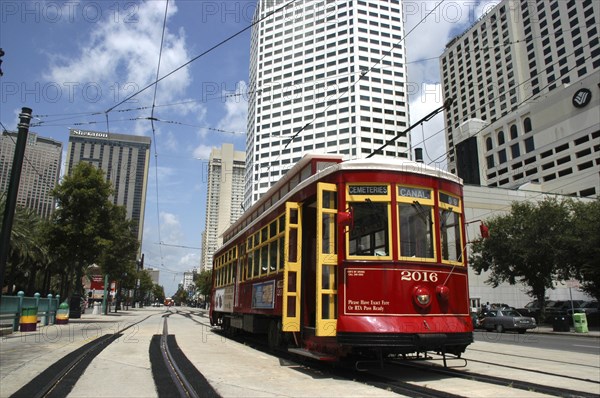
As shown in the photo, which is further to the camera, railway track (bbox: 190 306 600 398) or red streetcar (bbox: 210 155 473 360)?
red streetcar (bbox: 210 155 473 360)

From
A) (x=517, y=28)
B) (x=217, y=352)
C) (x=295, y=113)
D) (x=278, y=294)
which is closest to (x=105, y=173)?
(x=217, y=352)

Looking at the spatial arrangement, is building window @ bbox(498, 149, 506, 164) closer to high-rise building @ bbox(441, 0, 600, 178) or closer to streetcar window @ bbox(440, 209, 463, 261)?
high-rise building @ bbox(441, 0, 600, 178)

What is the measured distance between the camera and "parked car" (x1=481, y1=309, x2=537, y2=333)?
22.6m

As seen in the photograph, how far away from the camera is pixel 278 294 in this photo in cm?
879

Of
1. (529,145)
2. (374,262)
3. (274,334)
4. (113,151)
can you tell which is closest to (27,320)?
(113,151)

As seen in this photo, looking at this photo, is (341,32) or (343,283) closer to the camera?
(343,283)

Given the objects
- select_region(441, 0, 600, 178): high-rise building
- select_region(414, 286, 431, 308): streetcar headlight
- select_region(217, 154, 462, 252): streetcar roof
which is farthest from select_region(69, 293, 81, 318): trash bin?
select_region(441, 0, 600, 178): high-rise building

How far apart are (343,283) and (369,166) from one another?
1.88 m

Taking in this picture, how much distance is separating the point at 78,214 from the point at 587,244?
2643 centimetres

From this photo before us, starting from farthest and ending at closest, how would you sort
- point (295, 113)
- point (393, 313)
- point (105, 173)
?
1. point (295, 113)
2. point (105, 173)
3. point (393, 313)

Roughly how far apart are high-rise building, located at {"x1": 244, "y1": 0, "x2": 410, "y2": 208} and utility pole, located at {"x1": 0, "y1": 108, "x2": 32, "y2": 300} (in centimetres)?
7442

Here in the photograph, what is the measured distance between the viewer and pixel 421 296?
22.6 ft

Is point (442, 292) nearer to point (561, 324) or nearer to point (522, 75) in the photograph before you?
point (561, 324)

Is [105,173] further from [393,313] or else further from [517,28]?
[517,28]
